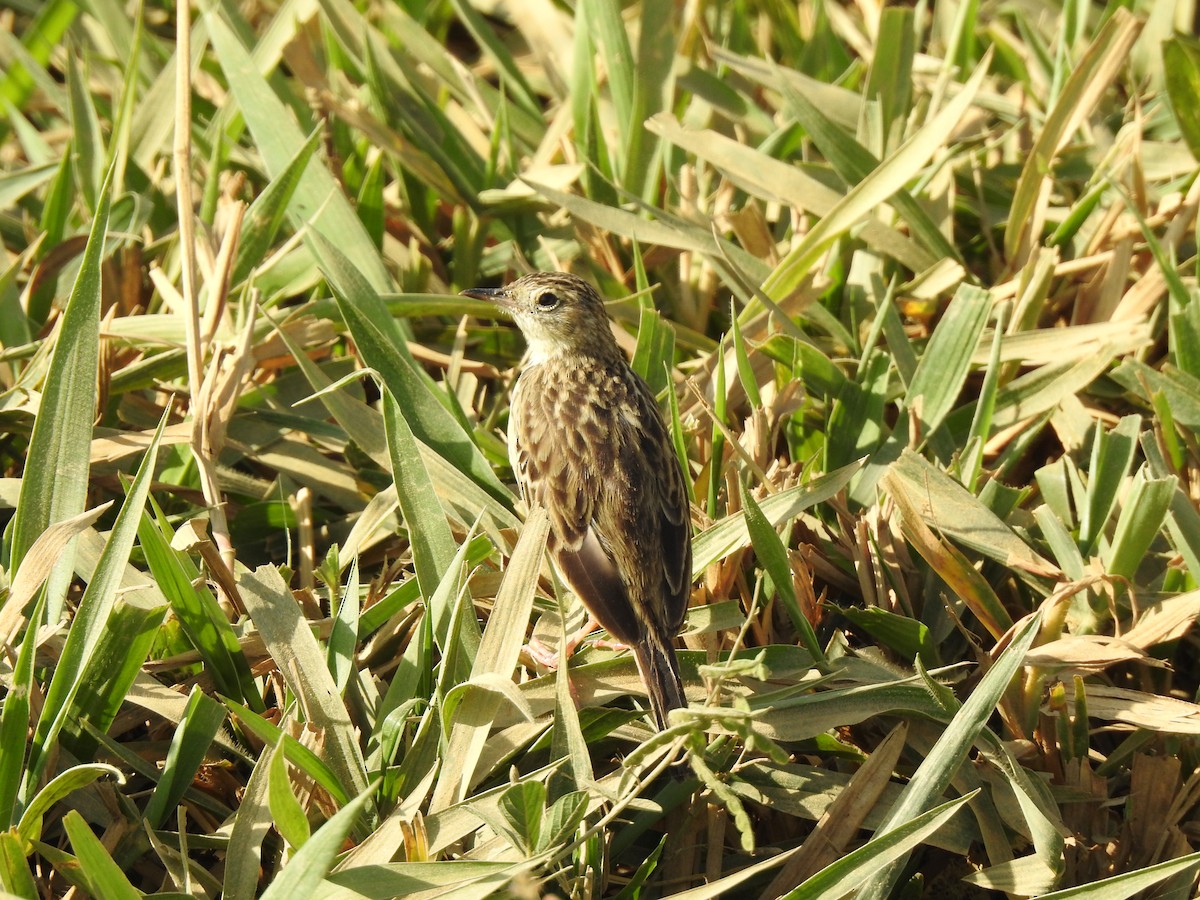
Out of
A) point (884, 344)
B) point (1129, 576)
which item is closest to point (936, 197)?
point (884, 344)

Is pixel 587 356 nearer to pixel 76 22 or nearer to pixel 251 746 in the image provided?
pixel 251 746

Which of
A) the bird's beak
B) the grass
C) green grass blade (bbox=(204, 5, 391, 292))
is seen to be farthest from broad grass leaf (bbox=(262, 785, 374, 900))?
green grass blade (bbox=(204, 5, 391, 292))

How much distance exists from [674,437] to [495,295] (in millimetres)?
895

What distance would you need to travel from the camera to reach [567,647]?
3.65 meters

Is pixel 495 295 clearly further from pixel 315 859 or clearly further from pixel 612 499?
pixel 315 859

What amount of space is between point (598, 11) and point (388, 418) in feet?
8.02

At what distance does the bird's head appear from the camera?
445cm

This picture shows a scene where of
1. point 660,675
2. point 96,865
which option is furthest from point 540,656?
point 96,865

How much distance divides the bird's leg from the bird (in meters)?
0.01

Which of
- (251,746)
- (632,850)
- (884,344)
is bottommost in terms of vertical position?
(632,850)

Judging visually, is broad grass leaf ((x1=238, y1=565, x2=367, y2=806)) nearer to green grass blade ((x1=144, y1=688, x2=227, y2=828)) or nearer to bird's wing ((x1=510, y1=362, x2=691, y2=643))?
green grass blade ((x1=144, y1=688, x2=227, y2=828))

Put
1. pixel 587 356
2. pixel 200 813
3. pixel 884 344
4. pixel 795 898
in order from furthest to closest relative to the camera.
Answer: pixel 884 344 < pixel 587 356 < pixel 200 813 < pixel 795 898

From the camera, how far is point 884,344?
185 inches

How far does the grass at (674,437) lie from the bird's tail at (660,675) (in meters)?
0.08
